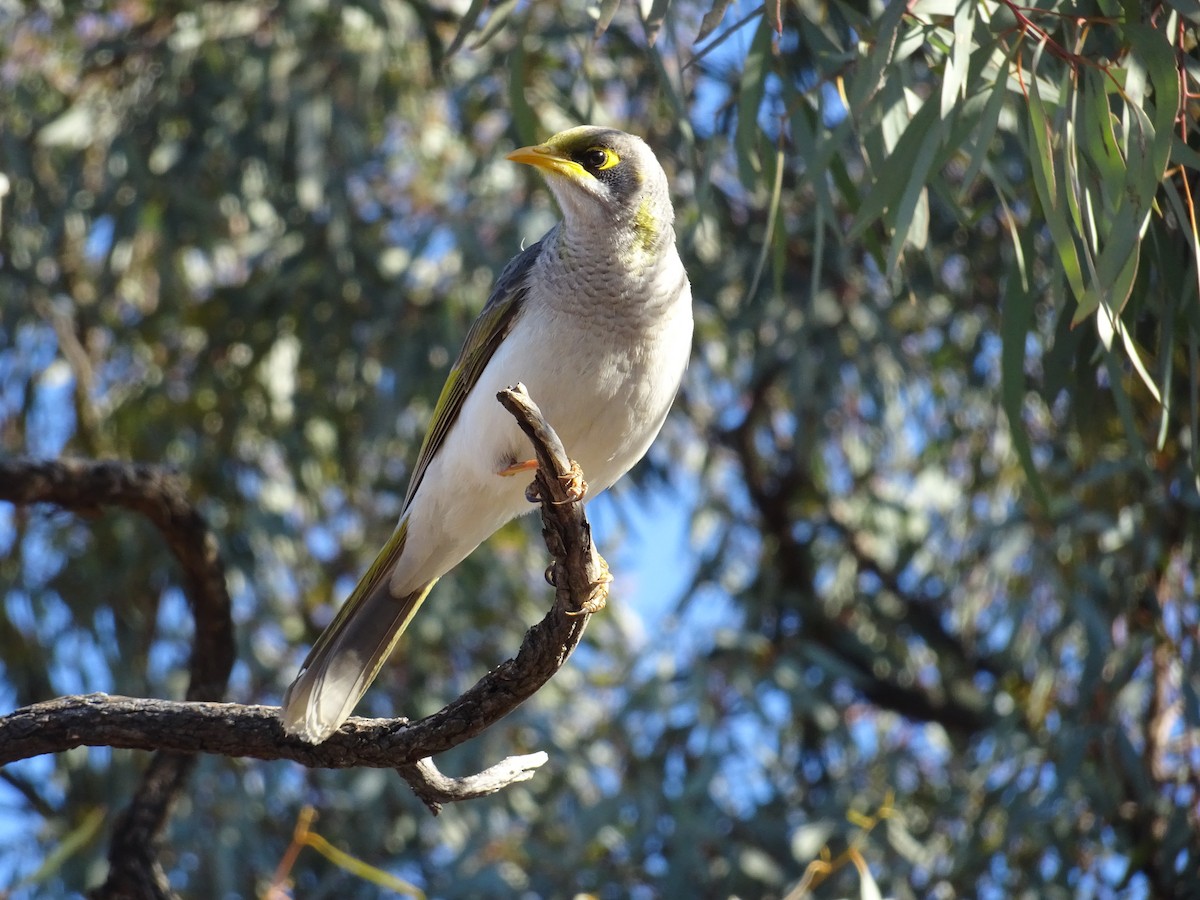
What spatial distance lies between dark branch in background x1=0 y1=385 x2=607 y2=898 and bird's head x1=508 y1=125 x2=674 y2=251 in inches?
27.6

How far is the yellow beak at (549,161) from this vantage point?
9.49 feet

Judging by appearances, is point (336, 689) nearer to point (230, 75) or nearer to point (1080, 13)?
point (1080, 13)

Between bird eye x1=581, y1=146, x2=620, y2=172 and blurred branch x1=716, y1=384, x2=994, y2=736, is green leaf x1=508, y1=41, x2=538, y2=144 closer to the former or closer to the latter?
bird eye x1=581, y1=146, x2=620, y2=172

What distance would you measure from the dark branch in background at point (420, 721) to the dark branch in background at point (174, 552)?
2.19 ft

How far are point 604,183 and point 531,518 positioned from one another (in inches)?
99.8

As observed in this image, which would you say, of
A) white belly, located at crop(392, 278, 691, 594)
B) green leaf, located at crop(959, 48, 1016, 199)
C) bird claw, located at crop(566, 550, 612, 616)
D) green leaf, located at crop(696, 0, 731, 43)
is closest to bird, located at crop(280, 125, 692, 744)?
white belly, located at crop(392, 278, 691, 594)

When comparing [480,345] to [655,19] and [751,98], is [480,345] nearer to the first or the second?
[751,98]

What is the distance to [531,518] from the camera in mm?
5320

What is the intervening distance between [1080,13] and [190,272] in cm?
386

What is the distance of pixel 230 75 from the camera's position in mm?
5145

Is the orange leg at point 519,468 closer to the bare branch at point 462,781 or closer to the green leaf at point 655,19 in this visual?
the bare branch at point 462,781

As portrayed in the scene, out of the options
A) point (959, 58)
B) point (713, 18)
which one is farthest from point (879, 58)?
point (713, 18)

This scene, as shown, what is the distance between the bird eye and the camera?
2.95 meters

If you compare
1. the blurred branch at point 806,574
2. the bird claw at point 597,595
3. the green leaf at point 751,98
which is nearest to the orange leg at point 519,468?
the bird claw at point 597,595
